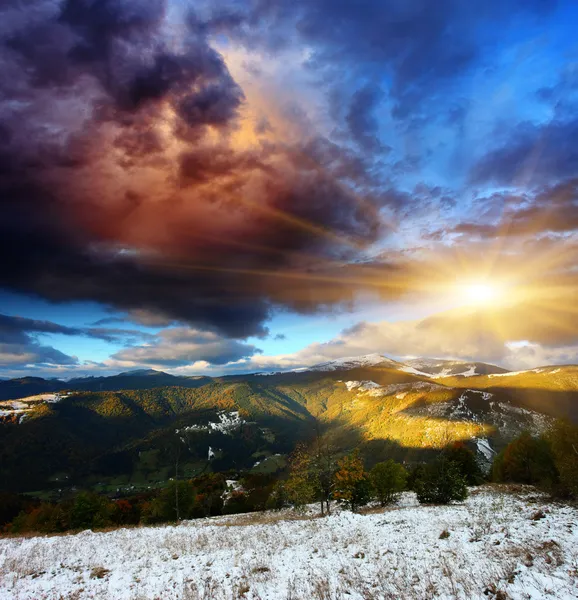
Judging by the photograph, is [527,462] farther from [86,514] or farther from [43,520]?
[43,520]

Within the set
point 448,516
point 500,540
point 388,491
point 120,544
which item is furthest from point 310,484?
point 500,540

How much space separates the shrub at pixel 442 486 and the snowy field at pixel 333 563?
16.3 m

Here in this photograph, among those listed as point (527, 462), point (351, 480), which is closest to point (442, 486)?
point (351, 480)

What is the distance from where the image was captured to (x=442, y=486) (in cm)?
3972

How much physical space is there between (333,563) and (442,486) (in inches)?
1266

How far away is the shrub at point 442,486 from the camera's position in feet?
128

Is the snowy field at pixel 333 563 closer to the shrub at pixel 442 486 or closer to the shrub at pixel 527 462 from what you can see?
the shrub at pixel 442 486

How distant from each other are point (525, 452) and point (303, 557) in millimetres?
59571

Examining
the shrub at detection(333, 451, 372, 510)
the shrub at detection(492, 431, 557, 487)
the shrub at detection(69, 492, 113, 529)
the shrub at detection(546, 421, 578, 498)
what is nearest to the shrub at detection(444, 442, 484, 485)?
the shrub at detection(492, 431, 557, 487)

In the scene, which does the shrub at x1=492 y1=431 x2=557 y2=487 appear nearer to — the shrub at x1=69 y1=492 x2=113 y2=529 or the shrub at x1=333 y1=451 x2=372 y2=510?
the shrub at x1=333 y1=451 x2=372 y2=510

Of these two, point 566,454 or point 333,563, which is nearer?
point 333,563

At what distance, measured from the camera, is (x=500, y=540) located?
49.7ft

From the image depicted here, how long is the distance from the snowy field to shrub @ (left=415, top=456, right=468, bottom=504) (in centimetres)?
1626

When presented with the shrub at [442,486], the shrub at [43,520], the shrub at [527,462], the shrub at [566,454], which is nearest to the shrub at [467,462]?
the shrub at [527,462]
